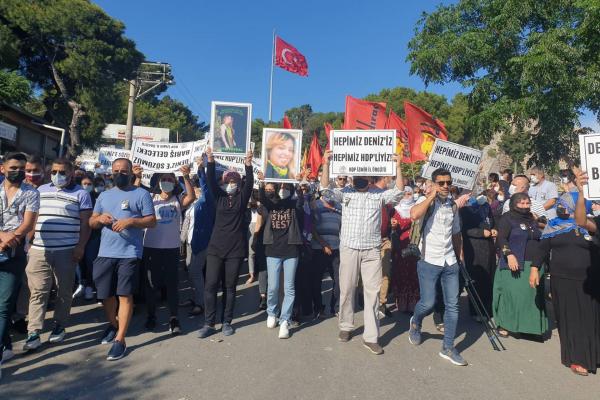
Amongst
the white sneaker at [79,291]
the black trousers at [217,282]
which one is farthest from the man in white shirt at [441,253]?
the white sneaker at [79,291]

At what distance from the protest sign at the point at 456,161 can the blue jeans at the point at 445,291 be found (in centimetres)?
137

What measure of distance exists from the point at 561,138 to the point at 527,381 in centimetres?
1454

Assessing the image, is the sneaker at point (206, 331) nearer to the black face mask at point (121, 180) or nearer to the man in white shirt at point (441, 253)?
the black face mask at point (121, 180)

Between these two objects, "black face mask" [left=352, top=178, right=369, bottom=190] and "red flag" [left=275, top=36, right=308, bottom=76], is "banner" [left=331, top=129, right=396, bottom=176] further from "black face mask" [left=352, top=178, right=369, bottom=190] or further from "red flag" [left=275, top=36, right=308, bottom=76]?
"red flag" [left=275, top=36, right=308, bottom=76]

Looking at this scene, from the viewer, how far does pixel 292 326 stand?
5645mm

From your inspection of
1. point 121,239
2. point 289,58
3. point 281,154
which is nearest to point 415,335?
point 281,154

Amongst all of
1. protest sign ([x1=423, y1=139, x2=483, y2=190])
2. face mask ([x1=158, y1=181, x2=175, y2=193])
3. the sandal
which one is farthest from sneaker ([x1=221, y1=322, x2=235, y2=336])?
the sandal

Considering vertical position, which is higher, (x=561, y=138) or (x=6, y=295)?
(x=561, y=138)

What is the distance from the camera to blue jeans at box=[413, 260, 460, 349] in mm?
4691

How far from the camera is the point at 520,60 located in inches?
512

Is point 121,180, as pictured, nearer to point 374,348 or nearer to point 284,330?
point 284,330

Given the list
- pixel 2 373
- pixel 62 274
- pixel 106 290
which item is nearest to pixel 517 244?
pixel 106 290

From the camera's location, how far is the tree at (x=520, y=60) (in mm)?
12000

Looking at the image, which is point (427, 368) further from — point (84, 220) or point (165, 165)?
point (165, 165)
